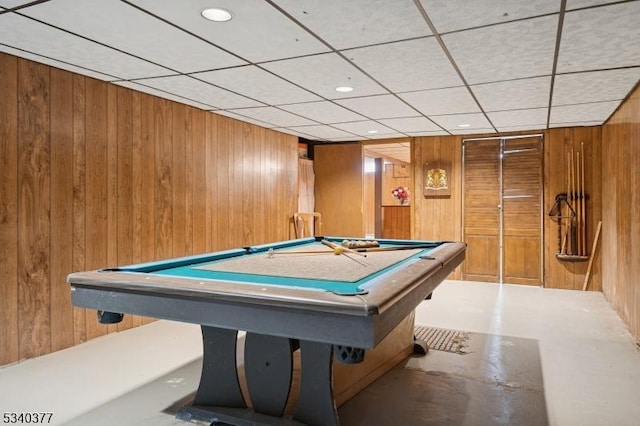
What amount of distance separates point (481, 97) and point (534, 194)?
2.60m

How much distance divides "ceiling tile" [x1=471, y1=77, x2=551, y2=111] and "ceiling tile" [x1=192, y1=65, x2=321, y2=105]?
5.01ft

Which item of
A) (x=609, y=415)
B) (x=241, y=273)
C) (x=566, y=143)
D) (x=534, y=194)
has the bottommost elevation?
(x=609, y=415)

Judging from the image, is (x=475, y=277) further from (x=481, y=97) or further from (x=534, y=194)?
(x=481, y=97)

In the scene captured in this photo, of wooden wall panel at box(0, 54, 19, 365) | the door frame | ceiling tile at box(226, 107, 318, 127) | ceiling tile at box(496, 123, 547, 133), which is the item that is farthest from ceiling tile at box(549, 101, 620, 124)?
wooden wall panel at box(0, 54, 19, 365)

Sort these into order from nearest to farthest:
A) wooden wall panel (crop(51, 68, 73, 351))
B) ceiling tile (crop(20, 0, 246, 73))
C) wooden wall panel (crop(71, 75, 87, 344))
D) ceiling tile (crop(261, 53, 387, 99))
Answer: ceiling tile (crop(20, 0, 246, 73)), ceiling tile (crop(261, 53, 387, 99)), wooden wall panel (crop(51, 68, 73, 351)), wooden wall panel (crop(71, 75, 87, 344))

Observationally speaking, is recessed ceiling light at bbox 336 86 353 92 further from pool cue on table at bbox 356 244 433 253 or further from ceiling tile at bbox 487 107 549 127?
ceiling tile at bbox 487 107 549 127

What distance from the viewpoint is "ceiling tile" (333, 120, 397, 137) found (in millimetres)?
5516

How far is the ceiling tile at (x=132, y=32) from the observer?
221 centimetres

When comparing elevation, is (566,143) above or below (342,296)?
above

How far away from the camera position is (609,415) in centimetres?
239

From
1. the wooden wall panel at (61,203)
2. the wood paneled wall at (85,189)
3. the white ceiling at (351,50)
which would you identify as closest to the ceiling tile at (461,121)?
the white ceiling at (351,50)

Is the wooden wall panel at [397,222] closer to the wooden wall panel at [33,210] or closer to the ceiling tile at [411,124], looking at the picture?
the ceiling tile at [411,124]

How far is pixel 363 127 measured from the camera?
5793 mm

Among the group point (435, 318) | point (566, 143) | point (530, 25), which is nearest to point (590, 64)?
point (530, 25)
